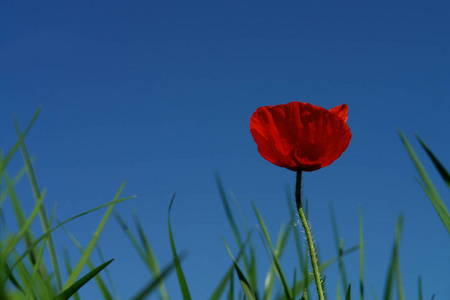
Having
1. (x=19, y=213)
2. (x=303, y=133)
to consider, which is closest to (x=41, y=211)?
(x=19, y=213)

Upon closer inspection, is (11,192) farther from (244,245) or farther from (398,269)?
(398,269)

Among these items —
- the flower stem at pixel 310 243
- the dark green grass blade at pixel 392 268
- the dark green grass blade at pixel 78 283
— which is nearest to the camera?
the dark green grass blade at pixel 78 283

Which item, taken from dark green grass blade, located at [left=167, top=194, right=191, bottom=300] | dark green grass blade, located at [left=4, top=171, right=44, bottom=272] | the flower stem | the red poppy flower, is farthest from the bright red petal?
dark green grass blade, located at [left=4, top=171, right=44, bottom=272]

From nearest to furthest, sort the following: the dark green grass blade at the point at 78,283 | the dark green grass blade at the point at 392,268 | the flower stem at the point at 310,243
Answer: the dark green grass blade at the point at 78,283, the flower stem at the point at 310,243, the dark green grass blade at the point at 392,268

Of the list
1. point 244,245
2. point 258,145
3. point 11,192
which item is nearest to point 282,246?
point 244,245

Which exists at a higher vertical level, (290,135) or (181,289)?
(290,135)

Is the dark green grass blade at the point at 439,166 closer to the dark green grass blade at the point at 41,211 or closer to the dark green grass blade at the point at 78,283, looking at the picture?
the dark green grass blade at the point at 78,283

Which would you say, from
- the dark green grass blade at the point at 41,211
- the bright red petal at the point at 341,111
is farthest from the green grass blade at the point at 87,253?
the bright red petal at the point at 341,111

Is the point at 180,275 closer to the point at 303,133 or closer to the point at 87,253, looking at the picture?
the point at 87,253
